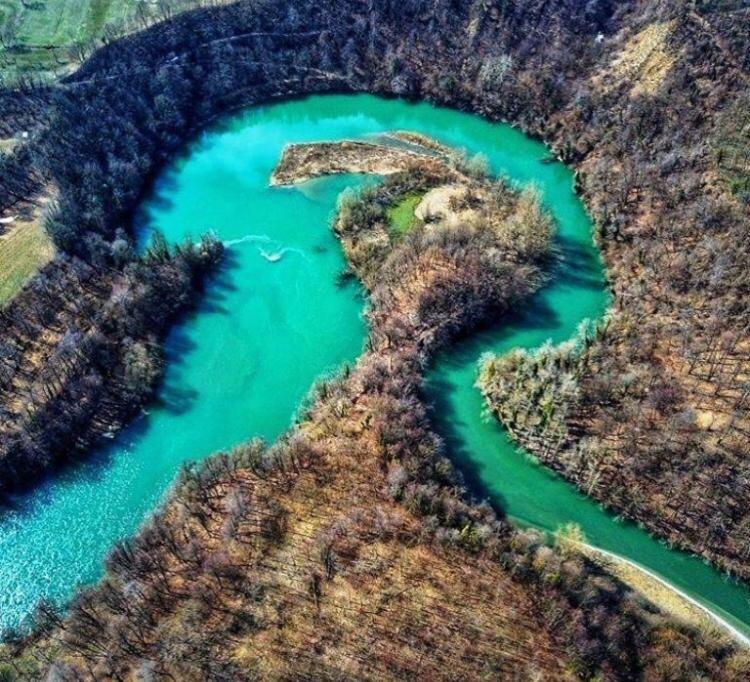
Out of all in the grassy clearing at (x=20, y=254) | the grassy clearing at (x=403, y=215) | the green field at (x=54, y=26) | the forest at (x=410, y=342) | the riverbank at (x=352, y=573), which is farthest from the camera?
the green field at (x=54, y=26)

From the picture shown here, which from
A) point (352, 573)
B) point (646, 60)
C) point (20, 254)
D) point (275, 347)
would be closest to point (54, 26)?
point (20, 254)

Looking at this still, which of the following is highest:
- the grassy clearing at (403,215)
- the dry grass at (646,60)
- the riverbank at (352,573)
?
the dry grass at (646,60)

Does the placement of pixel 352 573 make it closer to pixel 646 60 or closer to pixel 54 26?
pixel 646 60

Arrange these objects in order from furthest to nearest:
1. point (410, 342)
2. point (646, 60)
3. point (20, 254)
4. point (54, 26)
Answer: point (54, 26)
point (646, 60)
point (20, 254)
point (410, 342)

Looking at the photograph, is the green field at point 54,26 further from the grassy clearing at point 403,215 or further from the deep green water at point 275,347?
the grassy clearing at point 403,215

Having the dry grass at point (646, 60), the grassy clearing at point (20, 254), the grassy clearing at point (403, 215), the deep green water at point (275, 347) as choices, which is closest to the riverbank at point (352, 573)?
the deep green water at point (275, 347)

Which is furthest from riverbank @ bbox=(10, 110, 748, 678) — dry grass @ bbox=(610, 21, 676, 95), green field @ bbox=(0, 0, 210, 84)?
green field @ bbox=(0, 0, 210, 84)

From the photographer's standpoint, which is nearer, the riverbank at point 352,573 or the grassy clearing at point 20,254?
the riverbank at point 352,573
